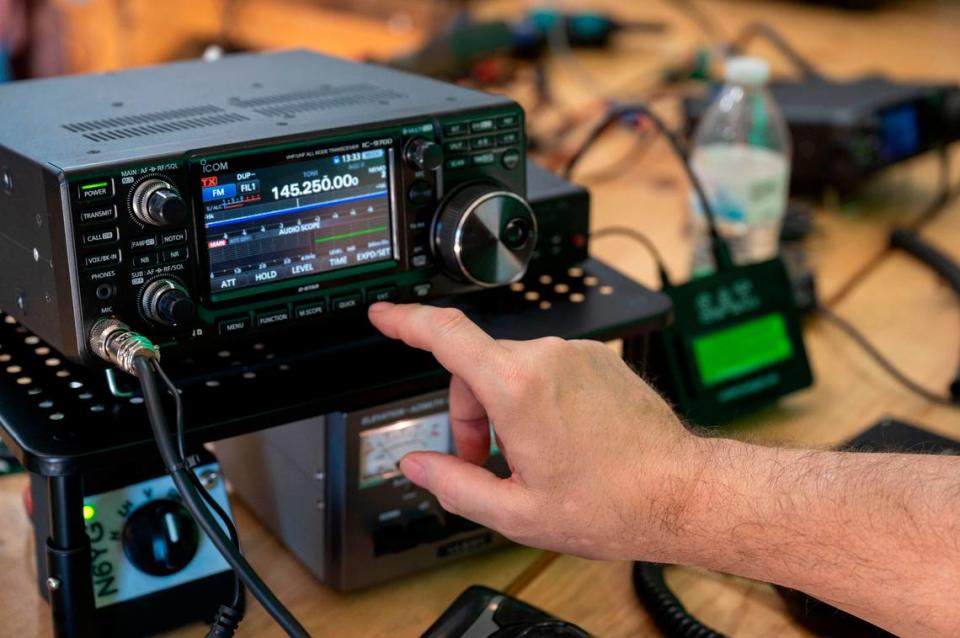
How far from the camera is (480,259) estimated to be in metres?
0.86

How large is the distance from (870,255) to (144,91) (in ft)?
3.45

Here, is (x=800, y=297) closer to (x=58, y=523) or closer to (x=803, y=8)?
(x=58, y=523)

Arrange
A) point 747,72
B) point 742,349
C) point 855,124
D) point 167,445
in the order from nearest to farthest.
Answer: point 167,445, point 742,349, point 747,72, point 855,124

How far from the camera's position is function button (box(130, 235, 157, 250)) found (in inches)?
29.1

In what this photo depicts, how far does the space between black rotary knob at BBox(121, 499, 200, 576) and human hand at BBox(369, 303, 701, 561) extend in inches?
7.6

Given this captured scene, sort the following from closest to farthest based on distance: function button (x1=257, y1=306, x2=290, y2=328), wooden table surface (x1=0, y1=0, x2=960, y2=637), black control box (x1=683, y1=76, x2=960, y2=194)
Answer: function button (x1=257, y1=306, x2=290, y2=328) < wooden table surface (x1=0, y1=0, x2=960, y2=637) < black control box (x1=683, y1=76, x2=960, y2=194)

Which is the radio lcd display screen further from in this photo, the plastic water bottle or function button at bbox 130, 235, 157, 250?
the plastic water bottle

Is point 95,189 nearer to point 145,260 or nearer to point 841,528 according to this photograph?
point 145,260

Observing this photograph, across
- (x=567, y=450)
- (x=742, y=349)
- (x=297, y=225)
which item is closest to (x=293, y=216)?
(x=297, y=225)

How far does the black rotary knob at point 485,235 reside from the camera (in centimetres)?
84

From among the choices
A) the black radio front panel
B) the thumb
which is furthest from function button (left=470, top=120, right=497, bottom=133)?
the thumb

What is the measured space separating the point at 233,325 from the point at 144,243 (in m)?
0.09

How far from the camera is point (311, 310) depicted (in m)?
0.82

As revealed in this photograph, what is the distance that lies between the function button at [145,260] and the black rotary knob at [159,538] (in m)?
0.19
